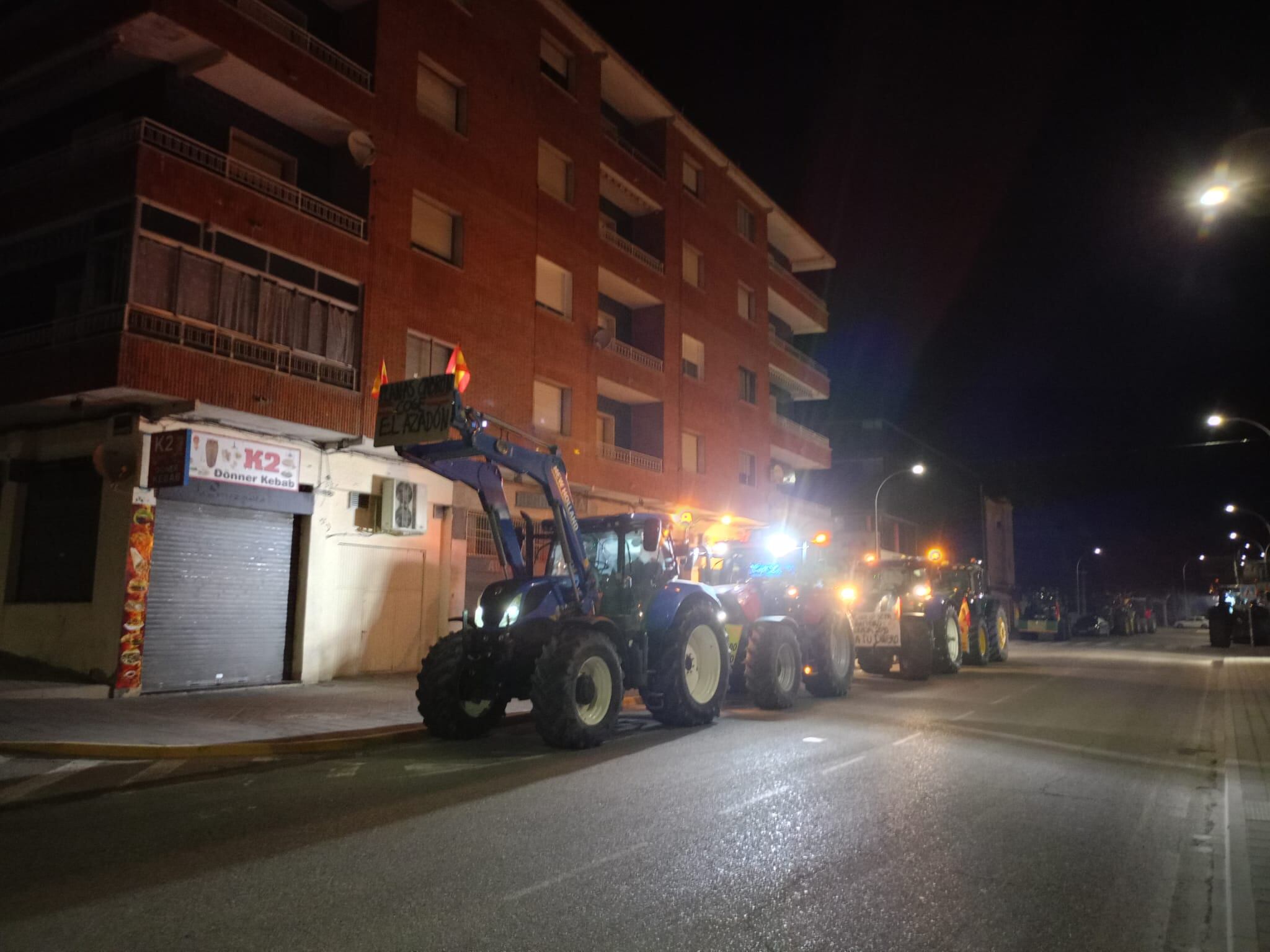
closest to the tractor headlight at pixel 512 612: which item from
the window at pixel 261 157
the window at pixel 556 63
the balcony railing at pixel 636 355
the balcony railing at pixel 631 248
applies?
the window at pixel 261 157

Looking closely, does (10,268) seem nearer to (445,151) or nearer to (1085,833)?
(445,151)

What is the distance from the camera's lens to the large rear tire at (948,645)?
65.9ft

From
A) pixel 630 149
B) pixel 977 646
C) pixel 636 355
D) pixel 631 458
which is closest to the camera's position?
pixel 977 646

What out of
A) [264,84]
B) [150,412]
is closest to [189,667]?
[150,412]

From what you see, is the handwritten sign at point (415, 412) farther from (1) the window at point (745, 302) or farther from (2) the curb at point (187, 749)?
(1) the window at point (745, 302)

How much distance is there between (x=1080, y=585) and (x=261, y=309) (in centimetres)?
6996

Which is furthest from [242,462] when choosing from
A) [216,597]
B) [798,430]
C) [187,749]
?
[798,430]

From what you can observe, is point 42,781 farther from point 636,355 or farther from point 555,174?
point 636,355

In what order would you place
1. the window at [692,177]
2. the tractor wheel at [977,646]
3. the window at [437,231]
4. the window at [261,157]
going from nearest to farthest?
the window at [261,157]
the window at [437,231]
the tractor wheel at [977,646]
the window at [692,177]

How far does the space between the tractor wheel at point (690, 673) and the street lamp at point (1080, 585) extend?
59864 millimetres

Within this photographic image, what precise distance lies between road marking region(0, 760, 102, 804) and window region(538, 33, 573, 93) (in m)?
20.0

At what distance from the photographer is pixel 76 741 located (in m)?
9.63

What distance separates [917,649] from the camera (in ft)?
59.9

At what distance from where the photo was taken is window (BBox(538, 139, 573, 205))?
2378 cm
